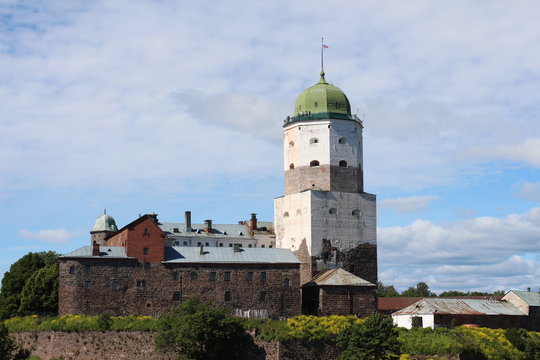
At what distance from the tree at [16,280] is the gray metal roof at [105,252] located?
10.6 meters

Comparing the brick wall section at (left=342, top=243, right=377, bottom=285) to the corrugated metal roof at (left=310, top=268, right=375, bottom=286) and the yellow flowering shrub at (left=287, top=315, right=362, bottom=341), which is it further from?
the yellow flowering shrub at (left=287, top=315, right=362, bottom=341)

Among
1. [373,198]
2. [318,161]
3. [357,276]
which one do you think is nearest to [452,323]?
[357,276]

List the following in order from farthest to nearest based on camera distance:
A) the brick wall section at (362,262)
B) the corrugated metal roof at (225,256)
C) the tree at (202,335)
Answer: the brick wall section at (362,262)
the corrugated metal roof at (225,256)
the tree at (202,335)

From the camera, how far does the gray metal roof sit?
58938 millimetres

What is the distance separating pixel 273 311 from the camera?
61.6m

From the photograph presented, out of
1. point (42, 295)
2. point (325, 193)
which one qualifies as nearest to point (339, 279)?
point (325, 193)

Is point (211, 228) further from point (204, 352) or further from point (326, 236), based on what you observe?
point (204, 352)

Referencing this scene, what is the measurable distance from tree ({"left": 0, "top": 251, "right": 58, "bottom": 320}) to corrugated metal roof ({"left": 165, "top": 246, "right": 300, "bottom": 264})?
46.5 feet

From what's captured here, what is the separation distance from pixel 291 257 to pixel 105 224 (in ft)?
79.1

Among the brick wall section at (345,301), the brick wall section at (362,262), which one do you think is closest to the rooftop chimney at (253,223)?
the brick wall section at (362,262)

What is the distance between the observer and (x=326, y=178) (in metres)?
68.2

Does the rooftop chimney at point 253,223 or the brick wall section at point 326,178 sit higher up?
the brick wall section at point 326,178

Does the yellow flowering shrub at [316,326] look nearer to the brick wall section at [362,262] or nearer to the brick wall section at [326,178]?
the brick wall section at [362,262]

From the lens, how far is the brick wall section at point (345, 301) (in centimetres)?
6091
